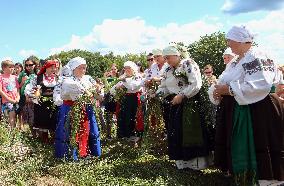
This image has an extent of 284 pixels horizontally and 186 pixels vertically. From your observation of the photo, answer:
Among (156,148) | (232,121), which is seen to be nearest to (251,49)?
(232,121)

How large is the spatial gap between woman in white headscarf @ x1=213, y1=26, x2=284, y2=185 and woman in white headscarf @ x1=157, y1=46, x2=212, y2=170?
0.80 meters

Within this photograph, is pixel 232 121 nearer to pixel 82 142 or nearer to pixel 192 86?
pixel 192 86

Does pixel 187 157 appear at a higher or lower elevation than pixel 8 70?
lower

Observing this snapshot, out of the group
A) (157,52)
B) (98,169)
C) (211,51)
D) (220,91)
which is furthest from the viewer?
(211,51)

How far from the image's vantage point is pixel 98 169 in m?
6.45

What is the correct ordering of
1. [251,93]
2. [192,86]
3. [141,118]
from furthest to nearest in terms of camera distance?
[141,118], [192,86], [251,93]

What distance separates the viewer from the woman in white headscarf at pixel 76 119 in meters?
6.84

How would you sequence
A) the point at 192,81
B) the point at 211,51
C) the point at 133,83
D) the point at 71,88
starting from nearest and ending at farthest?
the point at 192,81 < the point at 71,88 < the point at 133,83 < the point at 211,51

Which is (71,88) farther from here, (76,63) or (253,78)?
(253,78)

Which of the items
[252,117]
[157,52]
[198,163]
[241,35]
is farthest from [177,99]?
[157,52]

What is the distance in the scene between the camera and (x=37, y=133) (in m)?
9.77

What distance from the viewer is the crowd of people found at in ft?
17.0

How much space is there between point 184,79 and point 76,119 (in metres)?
1.85

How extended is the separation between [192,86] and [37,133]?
4882mm
